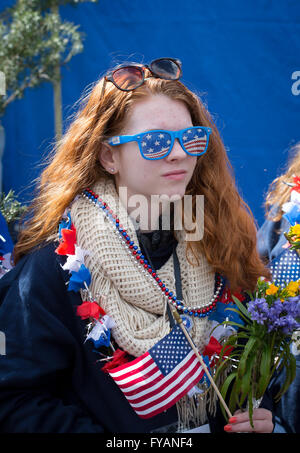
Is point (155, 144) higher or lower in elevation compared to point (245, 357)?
higher

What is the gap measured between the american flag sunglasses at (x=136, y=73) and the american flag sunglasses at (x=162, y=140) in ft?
0.64

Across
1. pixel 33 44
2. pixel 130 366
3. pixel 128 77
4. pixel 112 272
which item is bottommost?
pixel 130 366

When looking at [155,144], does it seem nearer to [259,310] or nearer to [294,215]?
[259,310]

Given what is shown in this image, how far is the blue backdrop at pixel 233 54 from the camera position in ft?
13.8

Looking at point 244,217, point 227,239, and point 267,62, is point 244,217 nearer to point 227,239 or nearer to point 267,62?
point 227,239

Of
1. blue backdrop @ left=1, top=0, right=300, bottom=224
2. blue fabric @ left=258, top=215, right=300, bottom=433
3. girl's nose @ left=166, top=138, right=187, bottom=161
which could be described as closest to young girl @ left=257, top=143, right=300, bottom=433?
blue fabric @ left=258, top=215, right=300, bottom=433

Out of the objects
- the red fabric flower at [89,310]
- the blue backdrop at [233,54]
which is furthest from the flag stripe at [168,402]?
the blue backdrop at [233,54]

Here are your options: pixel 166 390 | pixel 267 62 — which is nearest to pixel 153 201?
pixel 166 390

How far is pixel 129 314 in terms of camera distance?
5.93ft

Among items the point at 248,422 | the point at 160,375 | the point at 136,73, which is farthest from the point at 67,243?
the point at 248,422

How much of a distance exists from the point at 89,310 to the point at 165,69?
3.17ft

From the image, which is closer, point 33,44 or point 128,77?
point 128,77

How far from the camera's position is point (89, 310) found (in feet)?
5.70

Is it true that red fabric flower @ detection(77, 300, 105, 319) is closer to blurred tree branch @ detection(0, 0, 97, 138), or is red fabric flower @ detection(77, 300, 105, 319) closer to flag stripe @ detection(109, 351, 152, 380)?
flag stripe @ detection(109, 351, 152, 380)
